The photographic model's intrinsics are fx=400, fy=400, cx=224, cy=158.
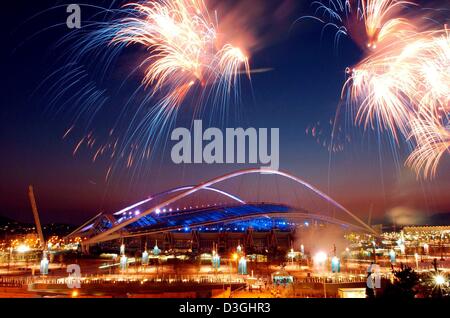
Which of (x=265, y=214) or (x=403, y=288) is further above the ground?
(x=265, y=214)

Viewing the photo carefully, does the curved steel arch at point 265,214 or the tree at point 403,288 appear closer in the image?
the tree at point 403,288

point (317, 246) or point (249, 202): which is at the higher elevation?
point (249, 202)

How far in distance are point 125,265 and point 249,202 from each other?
1820 inches

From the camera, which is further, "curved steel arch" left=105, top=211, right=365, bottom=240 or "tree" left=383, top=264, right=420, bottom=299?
"curved steel arch" left=105, top=211, right=365, bottom=240

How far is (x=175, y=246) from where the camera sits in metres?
63.1

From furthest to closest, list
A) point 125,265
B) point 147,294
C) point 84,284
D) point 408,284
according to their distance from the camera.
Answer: point 125,265, point 84,284, point 147,294, point 408,284

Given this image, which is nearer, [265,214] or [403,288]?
[403,288]
